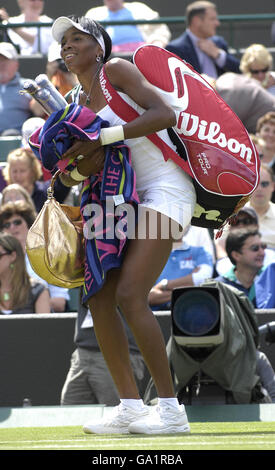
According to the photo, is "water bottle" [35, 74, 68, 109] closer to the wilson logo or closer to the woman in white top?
the woman in white top

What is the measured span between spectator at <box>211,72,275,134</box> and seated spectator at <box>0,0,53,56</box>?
2.75 meters

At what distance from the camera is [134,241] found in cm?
442

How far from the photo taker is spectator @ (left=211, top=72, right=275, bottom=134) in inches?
384

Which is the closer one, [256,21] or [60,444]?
[60,444]

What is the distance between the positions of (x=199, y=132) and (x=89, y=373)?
2.57 meters

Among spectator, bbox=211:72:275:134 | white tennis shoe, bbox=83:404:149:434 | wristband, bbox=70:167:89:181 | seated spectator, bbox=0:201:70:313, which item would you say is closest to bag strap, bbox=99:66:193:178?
wristband, bbox=70:167:89:181

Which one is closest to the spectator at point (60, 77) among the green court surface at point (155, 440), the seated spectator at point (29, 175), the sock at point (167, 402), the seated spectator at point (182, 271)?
the seated spectator at point (29, 175)

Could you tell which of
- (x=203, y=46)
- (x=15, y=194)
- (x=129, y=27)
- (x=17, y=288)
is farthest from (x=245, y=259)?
(x=129, y=27)

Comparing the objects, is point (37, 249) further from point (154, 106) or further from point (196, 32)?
point (196, 32)

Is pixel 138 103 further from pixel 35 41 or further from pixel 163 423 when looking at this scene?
pixel 35 41

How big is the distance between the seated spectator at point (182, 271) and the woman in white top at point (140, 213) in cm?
269

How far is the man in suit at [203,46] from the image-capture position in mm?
10688

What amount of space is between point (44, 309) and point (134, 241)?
296 cm
